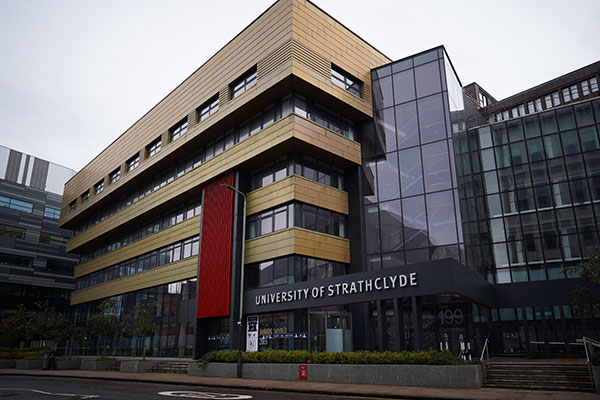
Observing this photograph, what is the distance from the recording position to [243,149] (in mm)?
35000

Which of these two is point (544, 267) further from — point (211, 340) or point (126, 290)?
point (126, 290)

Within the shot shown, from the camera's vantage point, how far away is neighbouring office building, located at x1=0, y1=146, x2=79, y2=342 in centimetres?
7106

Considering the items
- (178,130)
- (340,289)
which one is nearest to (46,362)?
(178,130)

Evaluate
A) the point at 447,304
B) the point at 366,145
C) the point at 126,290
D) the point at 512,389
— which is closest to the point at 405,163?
the point at 366,145

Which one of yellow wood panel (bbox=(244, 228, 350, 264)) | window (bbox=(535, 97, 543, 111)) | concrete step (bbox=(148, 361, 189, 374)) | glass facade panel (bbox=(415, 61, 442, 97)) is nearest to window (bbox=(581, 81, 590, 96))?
window (bbox=(535, 97, 543, 111))

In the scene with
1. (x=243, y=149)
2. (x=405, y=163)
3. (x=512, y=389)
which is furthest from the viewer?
(x=243, y=149)

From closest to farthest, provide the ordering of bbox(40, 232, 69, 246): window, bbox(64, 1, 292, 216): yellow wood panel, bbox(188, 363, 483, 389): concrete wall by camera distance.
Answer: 1. bbox(188, 363, 483, 389): concrete wall
2. bbox(64, 1, 292, 216): yellow wood panel
3. bbox(40, 232, 69, 246): window

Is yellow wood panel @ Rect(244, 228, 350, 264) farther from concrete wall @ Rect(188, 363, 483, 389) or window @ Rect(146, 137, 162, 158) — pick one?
window @ Rect(146, 137, 162, 158)

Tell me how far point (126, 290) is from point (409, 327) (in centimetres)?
3213

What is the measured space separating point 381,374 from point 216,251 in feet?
60.4

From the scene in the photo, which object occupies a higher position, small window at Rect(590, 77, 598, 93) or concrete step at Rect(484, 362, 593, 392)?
small window at Rect(590, 77, 598, 93)

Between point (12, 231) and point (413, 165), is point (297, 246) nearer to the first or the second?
point (413, 165)

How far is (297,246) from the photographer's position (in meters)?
30.4

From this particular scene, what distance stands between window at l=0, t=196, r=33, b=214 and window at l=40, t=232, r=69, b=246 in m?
4.44
